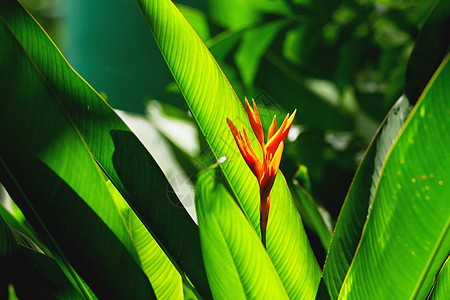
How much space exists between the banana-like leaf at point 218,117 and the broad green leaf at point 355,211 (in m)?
0.02

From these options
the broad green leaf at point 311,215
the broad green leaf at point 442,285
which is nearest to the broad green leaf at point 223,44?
the broad green leaf at point 311,215

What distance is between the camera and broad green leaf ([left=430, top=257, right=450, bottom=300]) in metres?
0.38

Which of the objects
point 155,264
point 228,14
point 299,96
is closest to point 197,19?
point 228,14

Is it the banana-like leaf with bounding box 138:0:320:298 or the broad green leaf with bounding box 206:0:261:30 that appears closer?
the banana-like leaf with bounding box 138:0:320:298

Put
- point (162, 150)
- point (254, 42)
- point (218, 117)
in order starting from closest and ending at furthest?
point (218, 117), point (162, 150), point (254, 42)

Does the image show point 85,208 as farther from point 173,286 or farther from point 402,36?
point 402,36

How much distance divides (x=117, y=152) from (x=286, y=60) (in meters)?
1.01

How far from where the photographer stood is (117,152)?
1.37ft

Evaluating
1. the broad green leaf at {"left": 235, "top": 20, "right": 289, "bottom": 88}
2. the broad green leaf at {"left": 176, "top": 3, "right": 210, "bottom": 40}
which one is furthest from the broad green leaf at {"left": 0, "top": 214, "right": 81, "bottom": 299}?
the broad green leaf at {"left": 176, "top": 3, "right": 210, "bottom": 40}

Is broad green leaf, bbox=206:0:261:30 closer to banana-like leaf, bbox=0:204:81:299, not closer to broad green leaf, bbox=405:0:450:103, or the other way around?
broad green leaf, bbox=405:0:450:103

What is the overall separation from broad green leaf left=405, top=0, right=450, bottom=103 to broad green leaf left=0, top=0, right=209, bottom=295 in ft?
1.01

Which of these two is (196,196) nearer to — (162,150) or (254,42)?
(162,150)

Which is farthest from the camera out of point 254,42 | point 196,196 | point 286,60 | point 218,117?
point 286,60

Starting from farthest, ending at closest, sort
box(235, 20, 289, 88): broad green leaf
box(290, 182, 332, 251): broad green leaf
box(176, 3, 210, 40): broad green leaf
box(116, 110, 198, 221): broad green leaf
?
box(176, 3, 210, 40): broad green leaf < box(235, 20, 289, 88): broad green leaf < box(116, 110, 198, 221): broad green leaf < box(290, 182, 332, 251): broad green leaf
